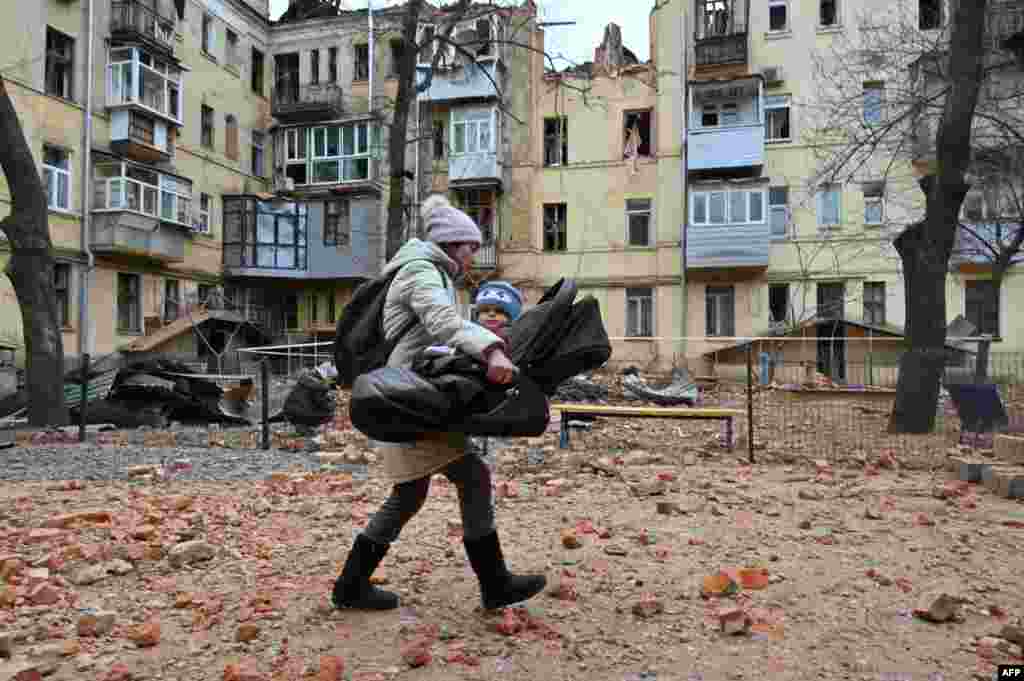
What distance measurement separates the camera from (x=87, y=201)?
81.0 feet

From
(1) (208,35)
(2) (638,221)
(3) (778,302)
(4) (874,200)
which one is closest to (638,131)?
(2) (638,221)

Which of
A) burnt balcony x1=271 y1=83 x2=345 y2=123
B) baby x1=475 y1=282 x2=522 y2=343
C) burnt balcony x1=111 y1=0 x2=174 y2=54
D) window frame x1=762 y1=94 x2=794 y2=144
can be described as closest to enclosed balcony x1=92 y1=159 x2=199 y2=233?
burnt balcony x1=111 y1=0 x2=174 y2=54

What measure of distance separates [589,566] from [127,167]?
86.5 ft

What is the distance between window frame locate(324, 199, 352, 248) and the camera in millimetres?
32594

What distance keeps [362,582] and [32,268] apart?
12496mm

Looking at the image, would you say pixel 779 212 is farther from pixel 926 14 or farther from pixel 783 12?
pixel 926 14

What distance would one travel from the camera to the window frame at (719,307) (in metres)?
29.0

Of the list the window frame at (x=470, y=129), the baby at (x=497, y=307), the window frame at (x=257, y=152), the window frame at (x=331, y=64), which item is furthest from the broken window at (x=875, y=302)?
the baby at (x=497, y=307)

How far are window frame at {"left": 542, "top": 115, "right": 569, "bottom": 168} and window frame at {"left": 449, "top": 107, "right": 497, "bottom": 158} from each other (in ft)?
7.30

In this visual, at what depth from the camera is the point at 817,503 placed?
6.12 meters

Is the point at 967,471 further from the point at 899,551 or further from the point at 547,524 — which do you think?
the point at 547,524

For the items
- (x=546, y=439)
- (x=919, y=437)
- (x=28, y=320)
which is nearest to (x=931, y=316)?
(x=919, y=437)

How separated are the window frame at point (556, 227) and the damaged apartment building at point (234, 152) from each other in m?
1.38

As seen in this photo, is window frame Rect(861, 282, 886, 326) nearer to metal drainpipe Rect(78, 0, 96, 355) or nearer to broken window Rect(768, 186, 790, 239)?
broken window Rect(768, 186, 790, 239)
